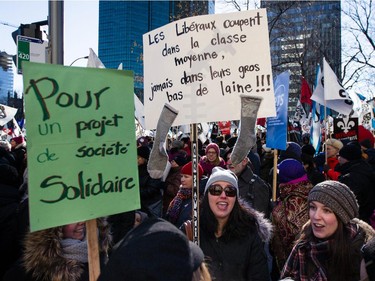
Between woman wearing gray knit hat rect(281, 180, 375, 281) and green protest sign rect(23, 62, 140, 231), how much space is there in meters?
1.24

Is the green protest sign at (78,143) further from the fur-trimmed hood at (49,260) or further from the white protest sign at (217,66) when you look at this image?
the white protest sign at (217,66)

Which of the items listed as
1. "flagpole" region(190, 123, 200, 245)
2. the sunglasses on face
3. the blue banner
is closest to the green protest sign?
"flagpole" region(190, 123, 200, 245)

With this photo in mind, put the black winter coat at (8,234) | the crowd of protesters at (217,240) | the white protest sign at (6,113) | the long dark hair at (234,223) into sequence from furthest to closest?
the white protest sign at (6,113), the black winter coat at (8,234), the long dark hair at (234,223), the crowd of protesters at (217,240)

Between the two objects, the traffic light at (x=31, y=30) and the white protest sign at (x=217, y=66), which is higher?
the traffic light at (x=31, y=30)

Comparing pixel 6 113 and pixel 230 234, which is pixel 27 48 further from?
pixel 230 234

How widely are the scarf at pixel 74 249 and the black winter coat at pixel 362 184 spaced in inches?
158

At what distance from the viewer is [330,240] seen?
2.90 meters

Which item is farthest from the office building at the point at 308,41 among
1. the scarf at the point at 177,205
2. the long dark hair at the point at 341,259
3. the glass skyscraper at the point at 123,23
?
the glass skyscraper at the point at 123,23

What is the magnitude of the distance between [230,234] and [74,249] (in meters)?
1.19

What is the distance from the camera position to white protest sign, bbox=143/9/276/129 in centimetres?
344

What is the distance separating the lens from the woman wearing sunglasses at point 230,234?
124 inches

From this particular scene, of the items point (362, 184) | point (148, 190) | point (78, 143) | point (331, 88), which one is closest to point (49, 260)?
point (78, 143)

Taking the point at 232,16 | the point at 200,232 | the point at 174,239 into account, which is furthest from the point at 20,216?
the point at 174,239

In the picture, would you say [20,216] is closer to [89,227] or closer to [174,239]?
[89,227]
